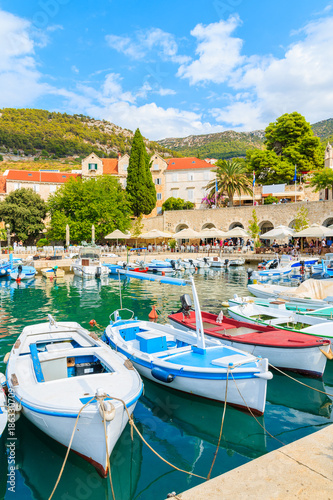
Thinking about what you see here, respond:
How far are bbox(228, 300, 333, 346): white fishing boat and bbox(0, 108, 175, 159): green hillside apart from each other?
11616 cm

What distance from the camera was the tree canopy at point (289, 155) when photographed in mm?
51125

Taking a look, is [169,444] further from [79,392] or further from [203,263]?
[203,263]

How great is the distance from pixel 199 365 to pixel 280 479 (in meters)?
3.40

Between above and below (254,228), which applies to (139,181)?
above

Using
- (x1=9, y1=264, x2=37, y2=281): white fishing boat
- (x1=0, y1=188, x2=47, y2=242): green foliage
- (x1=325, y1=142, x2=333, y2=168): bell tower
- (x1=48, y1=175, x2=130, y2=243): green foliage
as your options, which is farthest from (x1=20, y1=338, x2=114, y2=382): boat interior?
(x1=325, y1=142, x2=333, y2=168): bell tower

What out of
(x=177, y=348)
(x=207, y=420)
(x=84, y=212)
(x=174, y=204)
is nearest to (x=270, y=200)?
(x=174, y=204)

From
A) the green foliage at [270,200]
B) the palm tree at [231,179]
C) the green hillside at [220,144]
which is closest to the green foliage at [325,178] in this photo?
the green foliage at [270,200]

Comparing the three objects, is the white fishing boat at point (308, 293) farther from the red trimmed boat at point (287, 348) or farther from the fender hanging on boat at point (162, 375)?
the fender hanging on boat at point (162, 375)

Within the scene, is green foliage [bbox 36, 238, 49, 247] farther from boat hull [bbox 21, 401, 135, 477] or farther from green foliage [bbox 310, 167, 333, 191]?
boat hull [bbox 21, 401, 135, 477]

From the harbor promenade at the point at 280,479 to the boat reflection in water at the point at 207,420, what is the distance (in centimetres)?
172

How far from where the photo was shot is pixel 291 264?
94.6 feet

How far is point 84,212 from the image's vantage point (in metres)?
43.4

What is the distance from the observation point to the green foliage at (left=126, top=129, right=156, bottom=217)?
5169 cm

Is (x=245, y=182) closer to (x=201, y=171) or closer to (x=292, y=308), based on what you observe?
(x=201, y=171)
